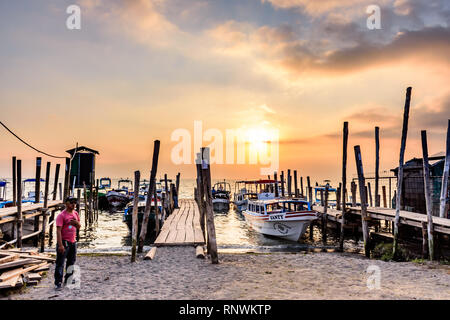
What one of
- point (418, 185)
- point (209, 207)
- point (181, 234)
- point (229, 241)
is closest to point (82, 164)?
point (229, 241)

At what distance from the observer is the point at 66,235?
8484 mm

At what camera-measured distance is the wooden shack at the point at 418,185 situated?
877 inches

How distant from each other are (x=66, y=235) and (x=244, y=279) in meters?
5.41

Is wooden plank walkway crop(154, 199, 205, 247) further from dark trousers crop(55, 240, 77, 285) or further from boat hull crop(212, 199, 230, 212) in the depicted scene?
boat hull crop(212, 199, 230, 212)

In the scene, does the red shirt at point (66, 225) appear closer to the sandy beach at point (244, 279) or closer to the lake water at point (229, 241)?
the sandy beach at point (244, 279)

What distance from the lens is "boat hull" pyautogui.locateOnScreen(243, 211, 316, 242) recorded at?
21438 mm

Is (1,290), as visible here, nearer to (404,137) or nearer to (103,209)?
(404,137)

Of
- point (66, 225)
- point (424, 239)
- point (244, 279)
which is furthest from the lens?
point (424, 239)

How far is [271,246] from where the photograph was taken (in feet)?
69.3

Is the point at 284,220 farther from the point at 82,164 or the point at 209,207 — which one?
the point at 82,164

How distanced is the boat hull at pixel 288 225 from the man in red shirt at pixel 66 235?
617 inches
